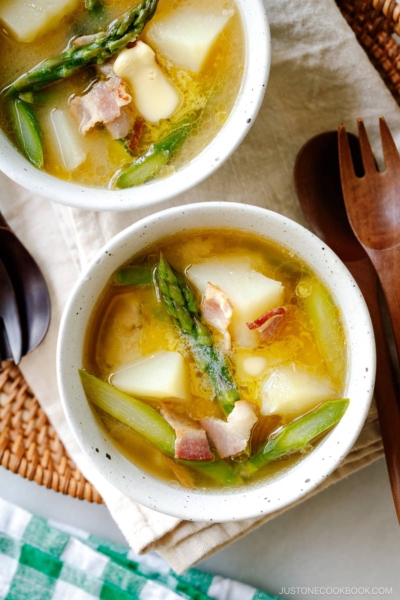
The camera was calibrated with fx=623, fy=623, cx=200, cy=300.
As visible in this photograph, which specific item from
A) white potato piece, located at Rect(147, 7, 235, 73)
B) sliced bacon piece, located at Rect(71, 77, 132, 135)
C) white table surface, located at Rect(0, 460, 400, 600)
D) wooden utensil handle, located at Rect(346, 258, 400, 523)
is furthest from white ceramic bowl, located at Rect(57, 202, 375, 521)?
white table surface, located at Rect(0, 460, 400, 600)

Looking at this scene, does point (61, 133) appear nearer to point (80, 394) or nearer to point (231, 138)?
point (231, 138)

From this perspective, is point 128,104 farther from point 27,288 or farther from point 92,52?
point 27,288

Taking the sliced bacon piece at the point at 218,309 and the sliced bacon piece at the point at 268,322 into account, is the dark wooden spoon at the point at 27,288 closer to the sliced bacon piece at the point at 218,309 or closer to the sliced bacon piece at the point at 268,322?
the sliced bacon piece at the point at 218,309

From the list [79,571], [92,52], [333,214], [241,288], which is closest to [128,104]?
[92,52]

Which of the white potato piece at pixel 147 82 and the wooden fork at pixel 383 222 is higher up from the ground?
the white potato piece at pixel 147 82

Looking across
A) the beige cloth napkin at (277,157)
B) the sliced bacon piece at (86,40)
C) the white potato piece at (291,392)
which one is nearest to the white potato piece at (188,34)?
the sliced bacon piece at (86,40)

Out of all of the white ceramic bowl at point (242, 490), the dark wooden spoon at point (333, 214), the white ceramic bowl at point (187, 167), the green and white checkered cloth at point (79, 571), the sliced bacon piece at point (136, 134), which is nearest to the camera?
the white ceramic bowl at point (242, 490)

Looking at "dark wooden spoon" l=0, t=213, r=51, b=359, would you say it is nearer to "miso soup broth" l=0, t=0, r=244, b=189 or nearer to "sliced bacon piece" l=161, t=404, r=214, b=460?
"miso soup broth" l=0, t=0, r=244, b=189
